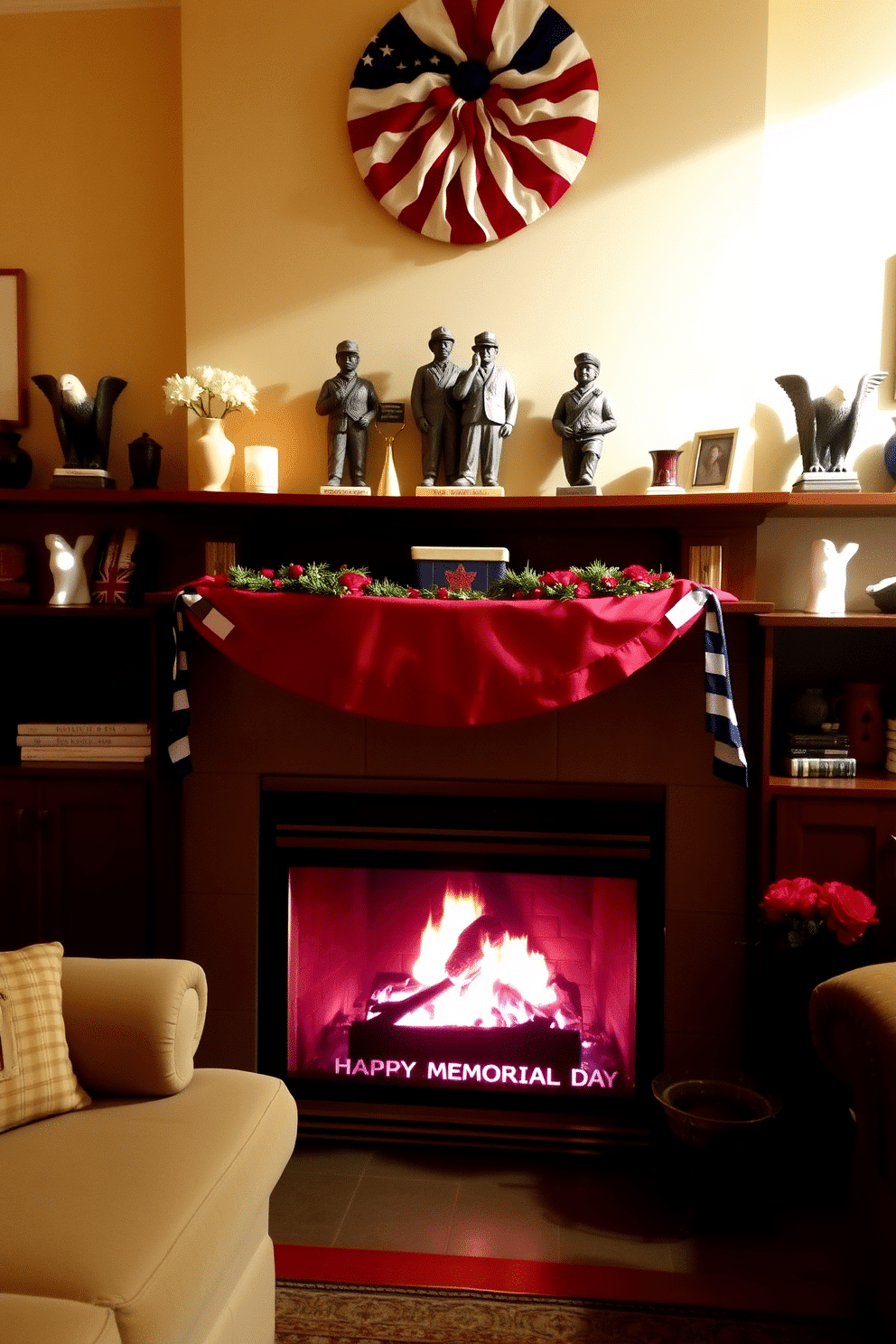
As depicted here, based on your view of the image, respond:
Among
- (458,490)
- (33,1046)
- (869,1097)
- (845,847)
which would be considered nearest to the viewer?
(33,1046)

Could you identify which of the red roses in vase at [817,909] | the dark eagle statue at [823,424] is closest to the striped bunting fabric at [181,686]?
the red roses in vase at [817,909]

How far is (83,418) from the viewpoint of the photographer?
263cm

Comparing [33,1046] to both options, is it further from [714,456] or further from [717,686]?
[714,456]

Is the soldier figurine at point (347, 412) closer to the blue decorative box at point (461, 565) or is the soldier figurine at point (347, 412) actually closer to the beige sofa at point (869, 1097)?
the blue decorative box at point (461, 565)

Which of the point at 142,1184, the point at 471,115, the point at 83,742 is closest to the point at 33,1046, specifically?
the point at 142,1184

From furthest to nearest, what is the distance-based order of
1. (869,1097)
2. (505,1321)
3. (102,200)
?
(102,200)
(505,1321)
(869,1097)

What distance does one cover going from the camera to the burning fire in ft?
8.50

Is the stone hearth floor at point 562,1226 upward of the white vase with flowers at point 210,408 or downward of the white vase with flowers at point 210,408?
downward

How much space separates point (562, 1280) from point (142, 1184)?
102cm

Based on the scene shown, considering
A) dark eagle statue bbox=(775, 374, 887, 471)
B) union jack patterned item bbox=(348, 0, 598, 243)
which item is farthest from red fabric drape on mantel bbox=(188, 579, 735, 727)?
union jack patterned item bbox=(348, 0, 598, 243)

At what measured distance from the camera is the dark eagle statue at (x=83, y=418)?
262cm

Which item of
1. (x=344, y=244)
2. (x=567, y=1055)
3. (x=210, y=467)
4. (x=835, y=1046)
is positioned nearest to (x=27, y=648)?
(x=210, y=467)

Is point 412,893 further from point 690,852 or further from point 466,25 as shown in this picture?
point 466,25

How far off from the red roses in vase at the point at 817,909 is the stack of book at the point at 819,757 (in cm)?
Answer: 29
